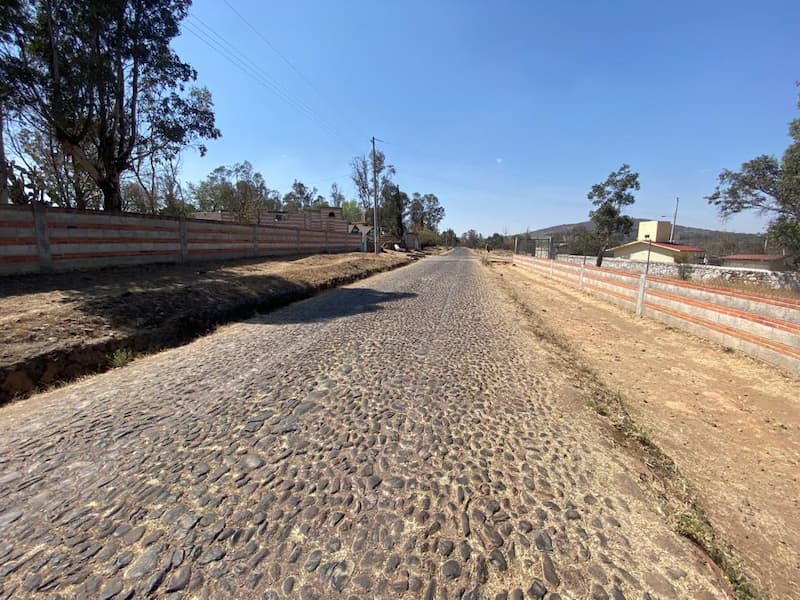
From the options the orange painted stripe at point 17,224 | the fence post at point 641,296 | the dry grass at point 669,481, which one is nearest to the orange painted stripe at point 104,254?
the orange painted stripe at point 17,224

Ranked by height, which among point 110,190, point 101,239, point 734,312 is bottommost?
point 734,312

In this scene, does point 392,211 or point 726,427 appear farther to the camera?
point 392,211

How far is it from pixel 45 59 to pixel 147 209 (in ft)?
104

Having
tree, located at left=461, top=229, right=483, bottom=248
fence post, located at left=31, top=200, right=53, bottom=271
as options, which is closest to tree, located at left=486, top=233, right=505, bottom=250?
tree, located at left=461, top=229, right=483, bottom=248

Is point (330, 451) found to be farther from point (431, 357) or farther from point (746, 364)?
point (746, 364)

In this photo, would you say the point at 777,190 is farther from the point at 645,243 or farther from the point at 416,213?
the point at 416,213

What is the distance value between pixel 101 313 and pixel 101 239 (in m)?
5.41

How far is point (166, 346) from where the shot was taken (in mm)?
5191

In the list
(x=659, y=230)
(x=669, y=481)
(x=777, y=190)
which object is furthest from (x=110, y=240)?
(x=659, y=230)

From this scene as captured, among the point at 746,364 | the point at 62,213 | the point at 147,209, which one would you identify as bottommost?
the point at 746,364

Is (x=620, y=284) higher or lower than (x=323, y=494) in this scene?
higher

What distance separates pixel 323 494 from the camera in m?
2.11

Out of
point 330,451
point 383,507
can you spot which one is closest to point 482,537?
point 383,507

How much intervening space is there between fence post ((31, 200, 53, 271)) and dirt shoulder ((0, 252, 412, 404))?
0.47 m
